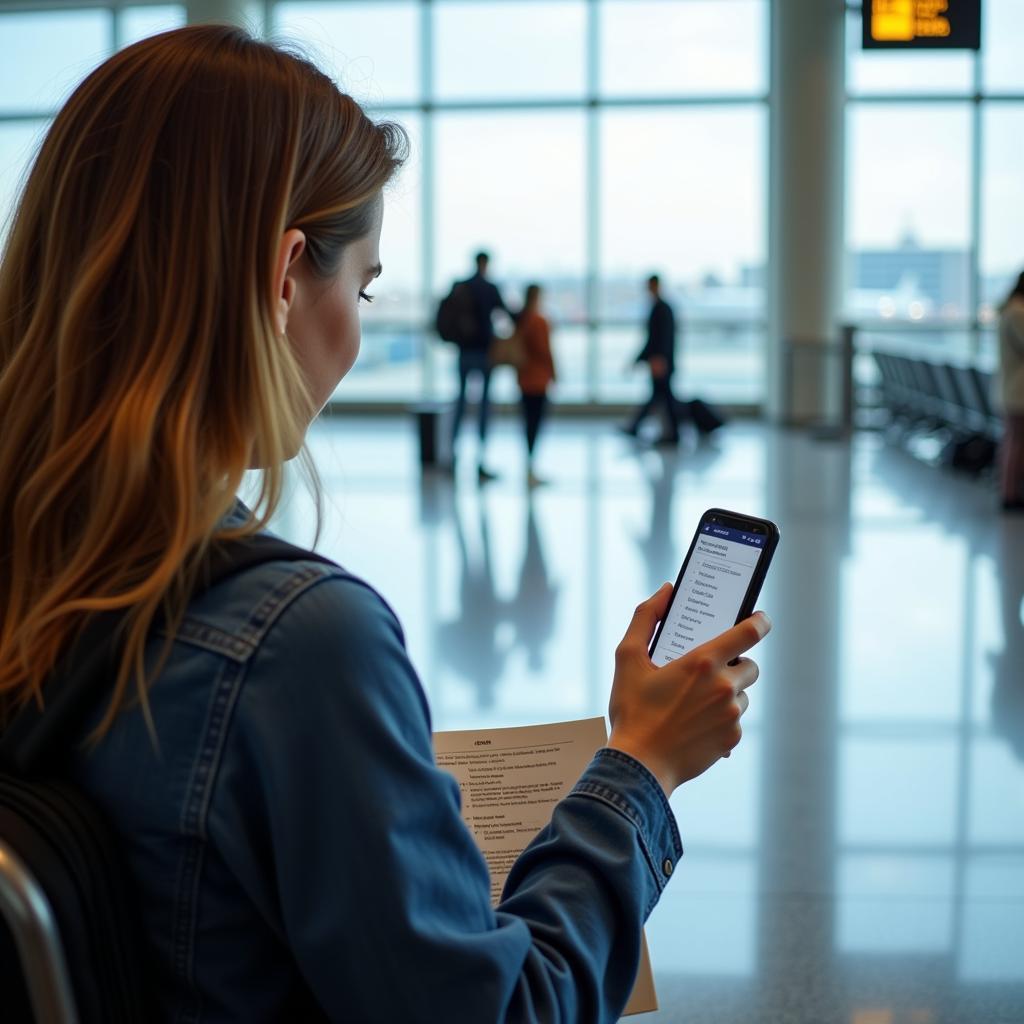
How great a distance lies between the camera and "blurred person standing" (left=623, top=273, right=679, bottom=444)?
13.3 metres

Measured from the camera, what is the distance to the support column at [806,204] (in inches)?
567

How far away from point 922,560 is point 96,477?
6912 millimetres

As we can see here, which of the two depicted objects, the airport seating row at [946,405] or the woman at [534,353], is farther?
the airport seating row at [946,405]

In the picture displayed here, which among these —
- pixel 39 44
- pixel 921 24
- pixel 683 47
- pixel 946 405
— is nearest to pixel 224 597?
pixel 921 24

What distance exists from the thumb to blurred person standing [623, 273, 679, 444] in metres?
12.0

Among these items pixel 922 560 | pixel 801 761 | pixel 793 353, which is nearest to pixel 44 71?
pixel 793 353

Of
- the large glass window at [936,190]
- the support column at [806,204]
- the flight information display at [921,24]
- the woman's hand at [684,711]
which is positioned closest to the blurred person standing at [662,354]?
Answer: the support column at [806,204]

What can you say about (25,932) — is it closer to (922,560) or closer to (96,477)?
(96,477)

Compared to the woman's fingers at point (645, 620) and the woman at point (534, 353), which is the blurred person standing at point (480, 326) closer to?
the woman at point (534, 353)

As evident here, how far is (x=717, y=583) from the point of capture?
4.69ft

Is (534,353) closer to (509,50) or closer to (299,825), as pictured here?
(509,50)

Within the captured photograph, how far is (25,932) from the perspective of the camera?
860 mm

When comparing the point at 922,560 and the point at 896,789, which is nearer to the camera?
the point at 896,789

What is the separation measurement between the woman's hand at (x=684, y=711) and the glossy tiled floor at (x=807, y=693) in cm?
45
